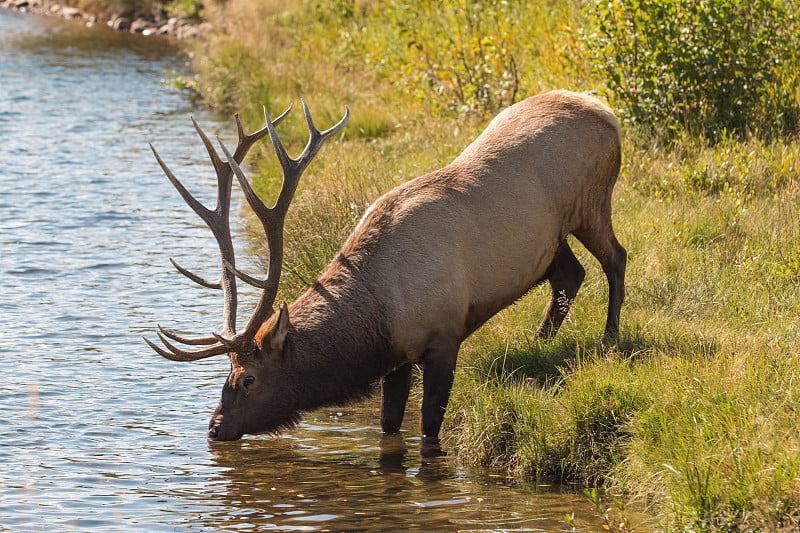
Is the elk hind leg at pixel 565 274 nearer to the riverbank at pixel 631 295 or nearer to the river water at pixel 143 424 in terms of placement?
the riverbank at pixel 631 295

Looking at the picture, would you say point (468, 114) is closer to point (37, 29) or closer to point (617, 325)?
point (617, 325)

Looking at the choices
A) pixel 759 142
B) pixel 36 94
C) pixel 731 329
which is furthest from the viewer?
pixel 36 94

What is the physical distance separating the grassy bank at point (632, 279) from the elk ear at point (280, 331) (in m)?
1.19

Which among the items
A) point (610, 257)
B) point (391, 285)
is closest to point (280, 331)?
point (391, 285)

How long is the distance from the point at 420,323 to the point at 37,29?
29.9m

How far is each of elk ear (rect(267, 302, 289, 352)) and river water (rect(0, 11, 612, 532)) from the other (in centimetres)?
76

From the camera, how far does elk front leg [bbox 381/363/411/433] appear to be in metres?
6.86

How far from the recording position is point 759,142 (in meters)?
10.1

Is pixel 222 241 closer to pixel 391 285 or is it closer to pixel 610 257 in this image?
pixel 391 285

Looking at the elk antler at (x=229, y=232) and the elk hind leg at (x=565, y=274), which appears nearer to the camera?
the elk antler at (x=229, y=232)

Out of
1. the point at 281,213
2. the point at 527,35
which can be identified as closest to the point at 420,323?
the point at 281,213

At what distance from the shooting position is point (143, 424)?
717cm

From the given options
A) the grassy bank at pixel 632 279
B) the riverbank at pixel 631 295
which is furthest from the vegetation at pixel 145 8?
the riverbank at pixel 631 295

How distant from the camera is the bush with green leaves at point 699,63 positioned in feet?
34.2
